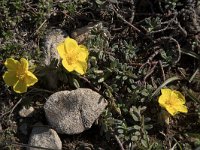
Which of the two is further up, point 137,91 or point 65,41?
point 65,41

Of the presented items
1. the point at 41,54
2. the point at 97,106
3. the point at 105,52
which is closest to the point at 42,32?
the point at 41,54

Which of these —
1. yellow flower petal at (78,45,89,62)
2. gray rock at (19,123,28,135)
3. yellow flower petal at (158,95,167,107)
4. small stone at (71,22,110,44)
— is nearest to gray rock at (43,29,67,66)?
small stone at (71,22,110,44)

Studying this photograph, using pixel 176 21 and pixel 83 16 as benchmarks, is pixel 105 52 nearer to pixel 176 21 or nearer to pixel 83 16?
pixel 83 16

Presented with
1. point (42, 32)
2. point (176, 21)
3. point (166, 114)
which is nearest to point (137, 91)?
point (166, 114)

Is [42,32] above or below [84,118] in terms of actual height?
above

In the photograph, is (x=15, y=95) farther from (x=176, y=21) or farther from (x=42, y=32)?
(x=176, y=21)

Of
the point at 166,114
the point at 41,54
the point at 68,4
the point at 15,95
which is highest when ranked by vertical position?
the point at 68,4

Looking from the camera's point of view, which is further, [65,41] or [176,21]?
[176,21]
